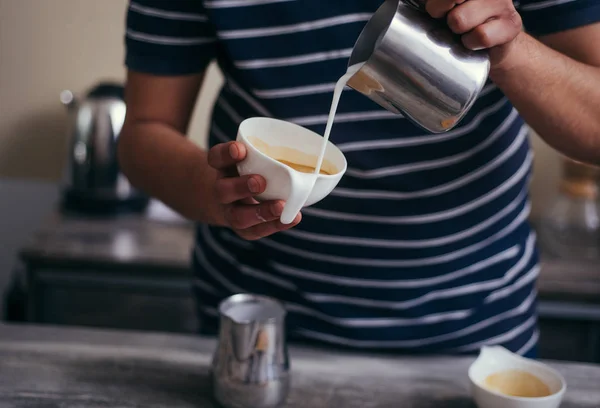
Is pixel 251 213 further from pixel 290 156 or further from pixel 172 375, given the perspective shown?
pixel 172 375

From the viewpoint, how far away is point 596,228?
2.09m

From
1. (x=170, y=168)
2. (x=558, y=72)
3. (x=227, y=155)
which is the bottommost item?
(x=170, y=168)

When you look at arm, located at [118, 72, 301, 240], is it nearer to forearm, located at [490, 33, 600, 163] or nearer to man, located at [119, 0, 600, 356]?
man, located at [119, 0, 600, 356]

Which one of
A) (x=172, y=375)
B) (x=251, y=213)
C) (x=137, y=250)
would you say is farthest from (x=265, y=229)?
(x=137, y=250)

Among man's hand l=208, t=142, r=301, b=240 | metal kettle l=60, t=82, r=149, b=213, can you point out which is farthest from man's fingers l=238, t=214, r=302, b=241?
→ metal kettle l=60, t=82, r=149, b=213

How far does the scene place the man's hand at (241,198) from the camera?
780mm

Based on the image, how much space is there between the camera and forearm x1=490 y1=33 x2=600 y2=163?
2.91ft

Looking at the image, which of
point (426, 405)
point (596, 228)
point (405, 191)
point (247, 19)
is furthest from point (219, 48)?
point (596, 228)

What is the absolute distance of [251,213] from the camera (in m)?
0.82

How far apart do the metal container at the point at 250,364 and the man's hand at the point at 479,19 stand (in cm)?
41

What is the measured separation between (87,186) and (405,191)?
1.29 meters

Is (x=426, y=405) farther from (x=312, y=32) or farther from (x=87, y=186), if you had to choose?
(x=87, y=186)

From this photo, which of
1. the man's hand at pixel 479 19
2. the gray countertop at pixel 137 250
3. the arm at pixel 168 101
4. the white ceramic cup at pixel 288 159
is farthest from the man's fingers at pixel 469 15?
the gray countertop at pixel 137 250

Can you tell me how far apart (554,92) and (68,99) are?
1.65 metres
